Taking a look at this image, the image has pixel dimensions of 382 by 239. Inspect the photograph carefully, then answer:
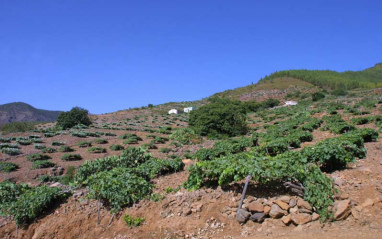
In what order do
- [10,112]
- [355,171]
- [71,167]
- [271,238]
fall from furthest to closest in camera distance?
1. [10,112]
2. [71,167]
3. [355,171]
4. [271,238]

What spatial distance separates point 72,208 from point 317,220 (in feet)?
21.2

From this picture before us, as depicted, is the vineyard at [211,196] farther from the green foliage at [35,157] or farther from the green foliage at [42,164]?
the green foliage at [35,157]

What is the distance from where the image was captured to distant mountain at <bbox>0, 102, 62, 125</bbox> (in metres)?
75.1

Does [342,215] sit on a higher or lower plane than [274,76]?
lower

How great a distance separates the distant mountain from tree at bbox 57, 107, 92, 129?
5093cm

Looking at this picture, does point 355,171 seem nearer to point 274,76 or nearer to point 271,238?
point 271,238

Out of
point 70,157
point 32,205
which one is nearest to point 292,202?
point 32,205

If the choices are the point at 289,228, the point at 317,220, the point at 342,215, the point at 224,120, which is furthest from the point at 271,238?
the point at 224,120

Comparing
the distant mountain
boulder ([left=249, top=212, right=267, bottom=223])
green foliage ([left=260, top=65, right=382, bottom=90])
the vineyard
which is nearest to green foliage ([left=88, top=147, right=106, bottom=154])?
the vineyard

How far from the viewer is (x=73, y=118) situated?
32.2 meters

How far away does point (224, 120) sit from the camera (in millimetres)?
24781

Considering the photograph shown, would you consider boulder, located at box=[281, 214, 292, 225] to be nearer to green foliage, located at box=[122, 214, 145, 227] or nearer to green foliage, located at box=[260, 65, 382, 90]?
green foliage, located at box=[122, 214, 145, 227]

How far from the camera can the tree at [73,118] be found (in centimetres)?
3192

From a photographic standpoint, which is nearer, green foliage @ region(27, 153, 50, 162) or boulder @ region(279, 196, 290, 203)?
boulder @ region(279, 196, 290, 203)
